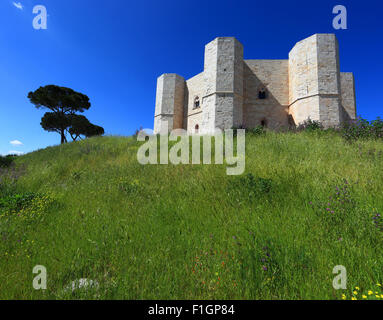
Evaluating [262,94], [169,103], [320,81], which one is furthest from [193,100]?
[320,81]

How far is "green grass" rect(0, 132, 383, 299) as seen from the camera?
1317 mm

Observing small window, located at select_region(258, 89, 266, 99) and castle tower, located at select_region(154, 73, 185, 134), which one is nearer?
small window, located at select_region(258, 89, 266, 99)

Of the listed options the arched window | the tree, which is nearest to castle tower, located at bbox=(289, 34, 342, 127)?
the arched window

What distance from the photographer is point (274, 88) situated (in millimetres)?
15266

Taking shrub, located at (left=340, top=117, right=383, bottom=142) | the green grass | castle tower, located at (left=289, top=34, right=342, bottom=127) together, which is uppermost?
castle tower, located at (left=289, top=34, right=342, bottom=127)

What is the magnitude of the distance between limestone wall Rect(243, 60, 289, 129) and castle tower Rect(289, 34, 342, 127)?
5.75ft

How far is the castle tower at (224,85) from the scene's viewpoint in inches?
527

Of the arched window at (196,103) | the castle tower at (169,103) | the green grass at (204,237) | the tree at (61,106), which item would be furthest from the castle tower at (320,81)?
the tree at (61,106)

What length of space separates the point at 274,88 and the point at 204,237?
17571 mm

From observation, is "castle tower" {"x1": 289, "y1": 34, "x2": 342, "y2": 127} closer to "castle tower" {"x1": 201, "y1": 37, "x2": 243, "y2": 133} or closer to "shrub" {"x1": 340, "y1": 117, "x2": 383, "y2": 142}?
"castle tower" {"x1": 201, "y1": 37, "x2": 243, "y2": 133}
